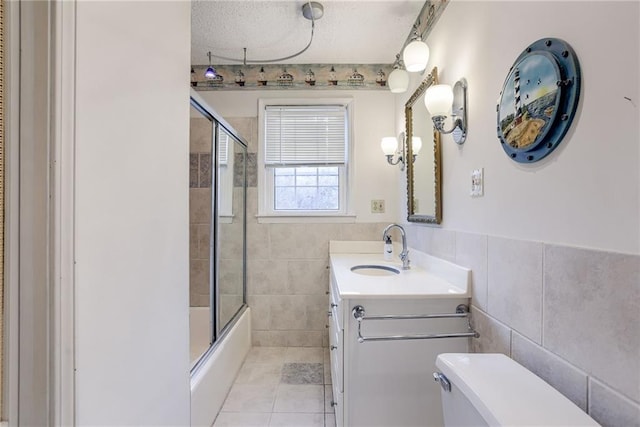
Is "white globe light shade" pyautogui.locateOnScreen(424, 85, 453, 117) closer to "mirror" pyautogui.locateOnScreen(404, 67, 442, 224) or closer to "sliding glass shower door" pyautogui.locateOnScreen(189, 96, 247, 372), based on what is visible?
"mirror" pyautogui.locateOnScreen(404, 67, 442, 224)

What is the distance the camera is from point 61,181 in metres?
0.61

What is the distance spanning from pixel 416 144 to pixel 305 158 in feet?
3.41

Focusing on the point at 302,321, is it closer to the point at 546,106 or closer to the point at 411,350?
the point at 411,350

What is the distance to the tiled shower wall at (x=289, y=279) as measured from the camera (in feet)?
8.55

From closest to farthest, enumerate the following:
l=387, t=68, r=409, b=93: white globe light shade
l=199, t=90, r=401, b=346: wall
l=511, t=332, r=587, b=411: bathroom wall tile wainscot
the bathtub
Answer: l=511, t=332, r=587, b=411: bathroom wall tile wainscot → the bathtub → l=387, t=68, r=409, b=93: white globe light shade → l=199, t=90, r=401, b=346: wall

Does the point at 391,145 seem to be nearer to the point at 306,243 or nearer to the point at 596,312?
the point at 306,243

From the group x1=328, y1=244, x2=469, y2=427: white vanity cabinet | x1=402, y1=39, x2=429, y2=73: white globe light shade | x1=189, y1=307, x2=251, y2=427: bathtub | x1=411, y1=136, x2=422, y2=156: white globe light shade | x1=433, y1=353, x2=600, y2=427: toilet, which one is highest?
x1=402, y1=39, x2=429, y2=73: white globe light shade

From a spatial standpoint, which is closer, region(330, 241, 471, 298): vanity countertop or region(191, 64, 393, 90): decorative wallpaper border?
region(330, 241, 471, 298): vanity countertop

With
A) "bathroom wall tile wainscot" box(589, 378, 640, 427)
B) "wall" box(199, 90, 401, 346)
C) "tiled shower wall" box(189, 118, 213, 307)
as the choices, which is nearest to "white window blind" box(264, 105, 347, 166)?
"wall" box(199, 90, 401, 346)

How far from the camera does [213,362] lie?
1.73 metres

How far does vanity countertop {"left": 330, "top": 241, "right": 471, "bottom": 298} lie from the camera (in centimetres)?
130

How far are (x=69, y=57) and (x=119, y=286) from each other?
53 centimetres

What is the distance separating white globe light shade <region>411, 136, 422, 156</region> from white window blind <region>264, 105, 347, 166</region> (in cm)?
74

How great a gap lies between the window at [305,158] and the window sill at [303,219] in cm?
5
